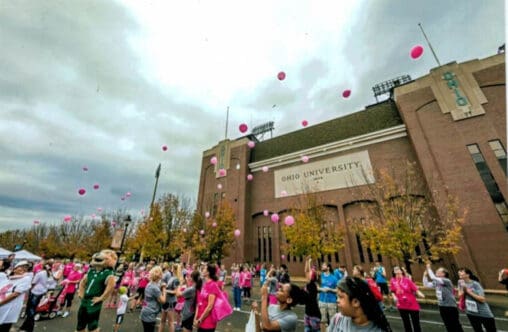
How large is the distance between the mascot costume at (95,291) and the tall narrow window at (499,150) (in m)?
26.4

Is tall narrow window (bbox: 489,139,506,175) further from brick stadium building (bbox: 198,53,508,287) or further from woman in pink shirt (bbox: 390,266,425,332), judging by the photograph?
woman in pink shirt (bbox: 390,266,425,332)

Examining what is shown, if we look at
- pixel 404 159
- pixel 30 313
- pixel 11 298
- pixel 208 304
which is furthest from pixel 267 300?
pixel 404 159

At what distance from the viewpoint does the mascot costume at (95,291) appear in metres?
4.23

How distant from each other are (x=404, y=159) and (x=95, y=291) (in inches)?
1008

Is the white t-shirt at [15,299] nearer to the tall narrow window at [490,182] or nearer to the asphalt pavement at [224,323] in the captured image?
the asphalt pavement at [224,323]

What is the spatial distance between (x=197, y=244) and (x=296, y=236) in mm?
10782

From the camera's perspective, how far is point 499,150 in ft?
58.1

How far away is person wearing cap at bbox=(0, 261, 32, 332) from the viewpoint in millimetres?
3930

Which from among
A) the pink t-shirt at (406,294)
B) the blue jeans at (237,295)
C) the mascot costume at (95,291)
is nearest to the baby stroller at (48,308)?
the mascot costume at (95,291)

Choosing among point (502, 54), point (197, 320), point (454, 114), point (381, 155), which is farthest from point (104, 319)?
point (502, 54)

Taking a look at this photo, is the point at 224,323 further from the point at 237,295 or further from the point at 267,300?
the point at 267,300

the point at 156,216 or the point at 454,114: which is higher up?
the point at 454,114

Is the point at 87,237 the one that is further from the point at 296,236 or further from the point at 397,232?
the point at 397,232

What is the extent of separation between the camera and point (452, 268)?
17.3 metres
